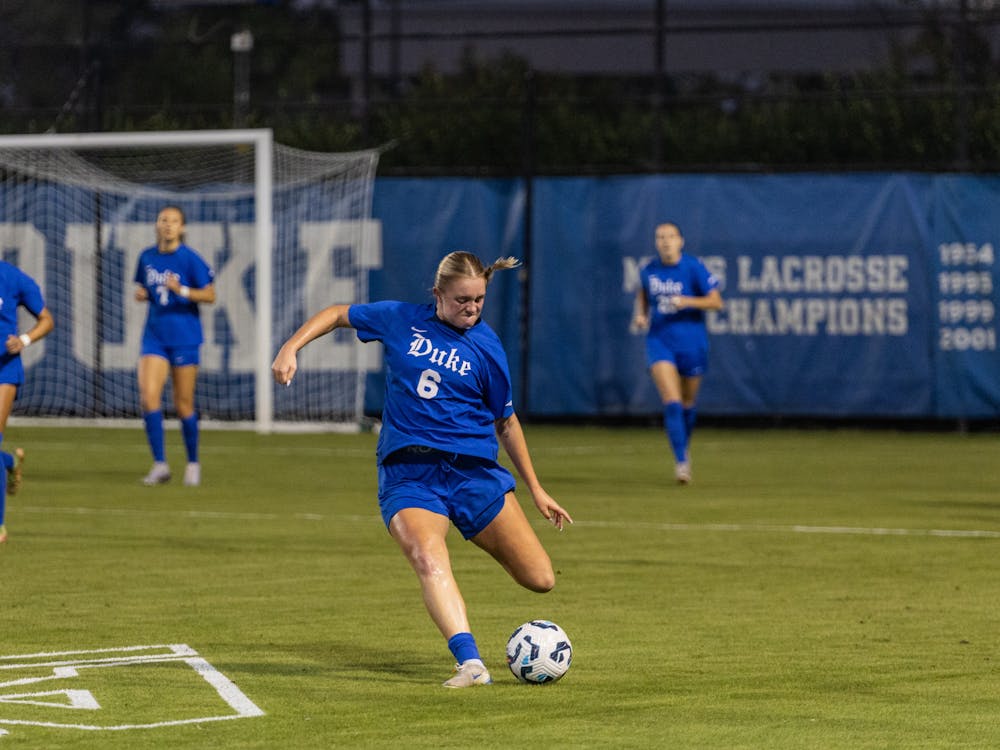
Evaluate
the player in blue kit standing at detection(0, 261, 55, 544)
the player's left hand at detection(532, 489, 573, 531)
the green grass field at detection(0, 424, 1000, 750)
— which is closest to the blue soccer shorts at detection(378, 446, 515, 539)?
the player's left hand at detection(532, 489, 573, 531)

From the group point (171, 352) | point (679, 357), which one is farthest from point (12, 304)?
point (679, 357)

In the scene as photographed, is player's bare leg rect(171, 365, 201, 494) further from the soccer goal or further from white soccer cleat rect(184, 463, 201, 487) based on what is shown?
the soccer goal

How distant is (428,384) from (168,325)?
376 inches

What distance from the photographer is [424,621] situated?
9656 millimetres

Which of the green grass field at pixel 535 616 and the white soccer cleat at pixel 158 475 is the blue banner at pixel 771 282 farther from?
the white soccer cleat at pixel 158 475

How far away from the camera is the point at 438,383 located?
26.6 ft

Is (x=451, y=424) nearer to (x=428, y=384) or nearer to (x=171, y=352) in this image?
(x=428, y=384)

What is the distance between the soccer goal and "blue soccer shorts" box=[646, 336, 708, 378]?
785cm

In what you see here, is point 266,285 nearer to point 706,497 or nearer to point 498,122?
point 498,122

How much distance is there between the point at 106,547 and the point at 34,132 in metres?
17.6

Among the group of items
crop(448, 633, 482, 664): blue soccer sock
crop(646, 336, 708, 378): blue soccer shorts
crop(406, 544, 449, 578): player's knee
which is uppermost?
crop(646, 336, 708, 378): blue soccer shorts

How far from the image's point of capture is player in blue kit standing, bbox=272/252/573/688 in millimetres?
7977

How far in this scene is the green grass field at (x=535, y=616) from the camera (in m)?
7.07

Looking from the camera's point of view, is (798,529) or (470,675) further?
(798,529)
